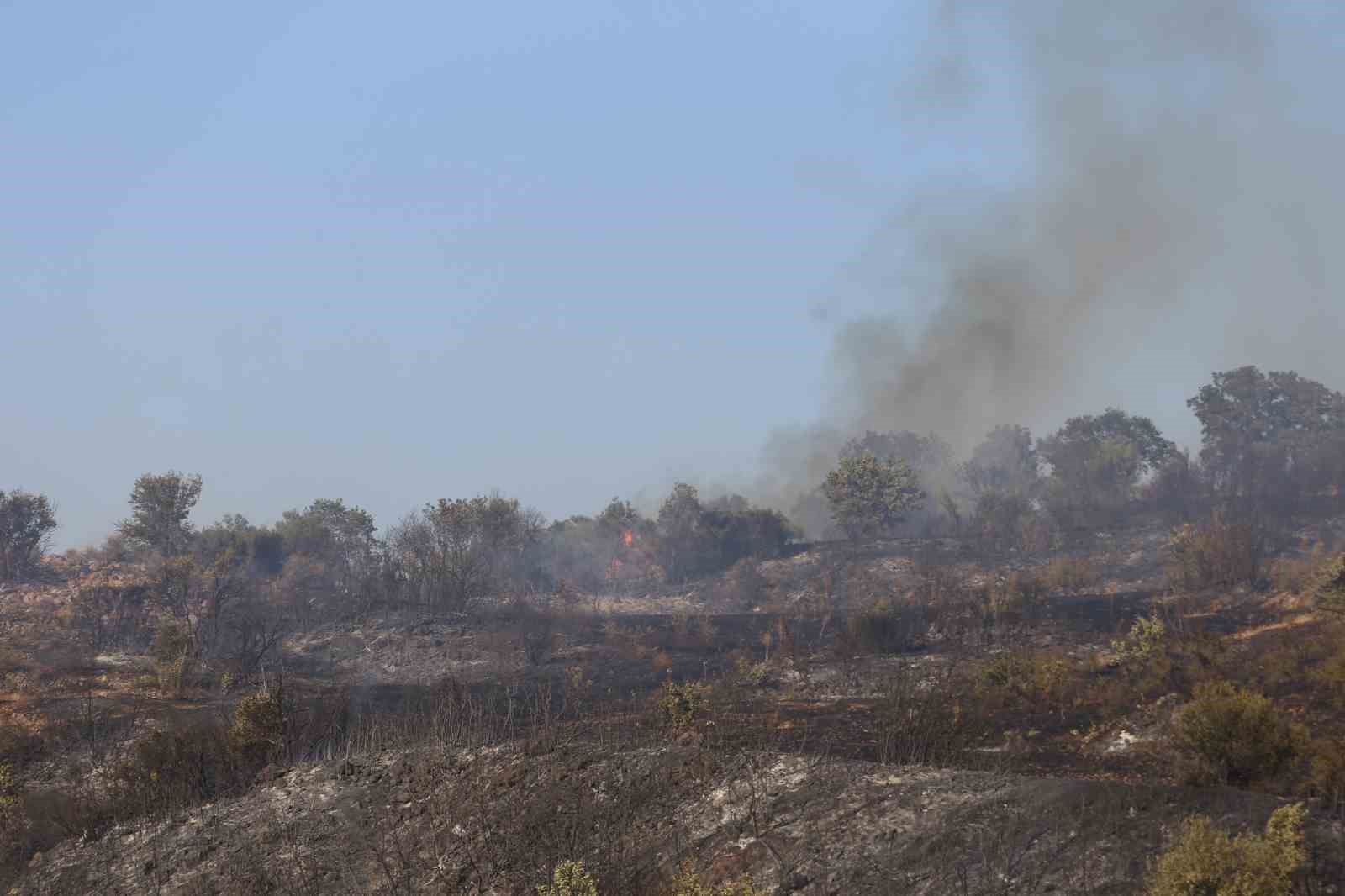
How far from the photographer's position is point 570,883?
1393cm

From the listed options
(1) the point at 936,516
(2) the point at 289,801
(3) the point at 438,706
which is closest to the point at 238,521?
(1) the point at 936,516

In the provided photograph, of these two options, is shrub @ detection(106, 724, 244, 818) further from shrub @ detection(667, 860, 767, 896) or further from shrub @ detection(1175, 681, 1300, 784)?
shrub @ detection(1175, 681, 1300, 784)

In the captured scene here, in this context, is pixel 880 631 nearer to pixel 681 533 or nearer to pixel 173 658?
pixel 173 658

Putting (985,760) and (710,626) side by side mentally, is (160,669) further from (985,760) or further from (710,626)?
(985,760)

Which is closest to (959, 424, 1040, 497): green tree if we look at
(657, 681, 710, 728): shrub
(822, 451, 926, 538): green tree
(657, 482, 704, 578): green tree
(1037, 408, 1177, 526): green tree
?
(1037, 408, 1177, 526): green tree

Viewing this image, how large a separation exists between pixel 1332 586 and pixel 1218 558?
1029 cm

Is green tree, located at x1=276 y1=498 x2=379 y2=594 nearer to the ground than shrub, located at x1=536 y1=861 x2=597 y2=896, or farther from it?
farther from it

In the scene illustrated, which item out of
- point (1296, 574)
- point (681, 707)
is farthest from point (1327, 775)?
point (1296, 574)

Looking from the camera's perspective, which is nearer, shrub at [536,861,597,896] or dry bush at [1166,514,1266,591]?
shrub at [536,861,597,896]

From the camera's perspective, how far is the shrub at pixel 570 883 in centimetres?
1345

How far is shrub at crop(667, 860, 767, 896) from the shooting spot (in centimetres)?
1220

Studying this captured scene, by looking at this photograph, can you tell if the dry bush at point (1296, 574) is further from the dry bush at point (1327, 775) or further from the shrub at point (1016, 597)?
the dry bush at point (1327, 775)

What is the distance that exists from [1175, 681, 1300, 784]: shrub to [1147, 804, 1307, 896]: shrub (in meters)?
4.23

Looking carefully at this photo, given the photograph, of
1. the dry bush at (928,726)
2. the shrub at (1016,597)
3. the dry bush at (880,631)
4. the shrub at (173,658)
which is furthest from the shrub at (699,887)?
the shrub at (1016,597)
